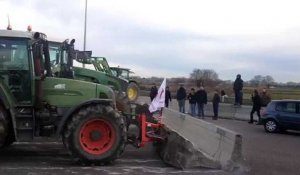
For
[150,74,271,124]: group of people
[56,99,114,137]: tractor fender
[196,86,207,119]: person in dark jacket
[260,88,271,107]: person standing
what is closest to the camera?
[56,99,114,137]: tractor fender

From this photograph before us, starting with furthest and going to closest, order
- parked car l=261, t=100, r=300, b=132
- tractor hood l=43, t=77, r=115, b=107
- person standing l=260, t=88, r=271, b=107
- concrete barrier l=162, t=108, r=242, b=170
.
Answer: person standing l=260, t=88, r=271, b=107 → parked car l=261, t=100, r=300, b=132 → tractor hood l=43, t=77, r=115, b=107 → concrete barrier l=162, t=108, r=242, b=170

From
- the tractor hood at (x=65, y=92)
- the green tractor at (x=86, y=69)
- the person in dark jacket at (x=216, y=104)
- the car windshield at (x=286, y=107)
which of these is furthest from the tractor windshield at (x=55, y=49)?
the person in dark jacket at (x=216, y=104)

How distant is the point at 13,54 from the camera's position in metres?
10.6

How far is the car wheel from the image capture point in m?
21.9

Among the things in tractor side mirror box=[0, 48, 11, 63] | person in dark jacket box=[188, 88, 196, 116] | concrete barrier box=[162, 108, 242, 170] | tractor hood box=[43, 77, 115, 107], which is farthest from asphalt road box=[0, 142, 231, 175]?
person in dark jacket box=[188, 88, 196, 116]

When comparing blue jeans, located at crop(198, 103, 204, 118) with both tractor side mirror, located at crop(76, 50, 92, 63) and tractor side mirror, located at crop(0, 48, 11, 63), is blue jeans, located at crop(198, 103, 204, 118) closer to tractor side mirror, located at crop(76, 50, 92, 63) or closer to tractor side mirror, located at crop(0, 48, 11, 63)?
tractor side mirror, located at crop(76, 50, 92, 63)

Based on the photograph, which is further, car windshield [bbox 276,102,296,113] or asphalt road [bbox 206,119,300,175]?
car windshield [bbox 276,102,296,113]

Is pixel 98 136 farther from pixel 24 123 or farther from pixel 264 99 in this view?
pixel 264 99

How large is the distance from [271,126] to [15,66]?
13.8 m

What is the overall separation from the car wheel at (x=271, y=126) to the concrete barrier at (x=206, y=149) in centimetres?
1038

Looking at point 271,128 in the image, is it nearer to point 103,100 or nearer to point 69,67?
point 69,67

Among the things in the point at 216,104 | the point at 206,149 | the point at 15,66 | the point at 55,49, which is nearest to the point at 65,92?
the point at 15,66

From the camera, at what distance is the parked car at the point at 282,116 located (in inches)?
839

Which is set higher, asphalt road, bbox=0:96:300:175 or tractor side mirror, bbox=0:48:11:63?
tractor side mirror, bbox=0:48:11:63
